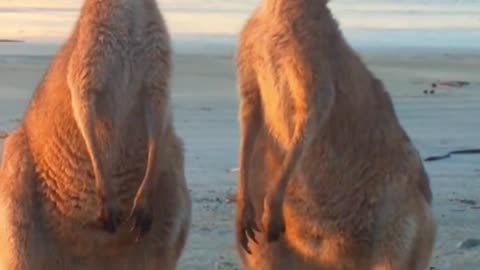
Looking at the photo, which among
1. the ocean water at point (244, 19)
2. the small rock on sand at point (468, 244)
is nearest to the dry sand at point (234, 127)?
the small rock on sand at point (468, 244)

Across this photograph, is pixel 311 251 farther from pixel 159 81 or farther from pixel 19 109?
pixel 19 109

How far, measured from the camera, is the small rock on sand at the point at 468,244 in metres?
6.23

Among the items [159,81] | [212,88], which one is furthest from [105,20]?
[212,88]

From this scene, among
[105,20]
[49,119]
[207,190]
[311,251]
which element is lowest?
[207,190]

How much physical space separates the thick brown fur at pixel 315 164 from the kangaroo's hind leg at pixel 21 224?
0.66 meters

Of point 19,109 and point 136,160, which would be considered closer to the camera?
point 136,160

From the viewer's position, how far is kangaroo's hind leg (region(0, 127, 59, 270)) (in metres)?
4.85

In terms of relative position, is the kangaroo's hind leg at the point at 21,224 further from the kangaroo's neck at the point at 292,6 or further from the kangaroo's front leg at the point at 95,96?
the kangaroo's neck at the point at 292,6

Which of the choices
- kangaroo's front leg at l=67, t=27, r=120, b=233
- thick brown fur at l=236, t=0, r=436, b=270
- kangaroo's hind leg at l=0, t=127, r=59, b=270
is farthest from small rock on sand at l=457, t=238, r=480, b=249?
kangaroo's hind leg at l=0, t=127, r=59, b=270

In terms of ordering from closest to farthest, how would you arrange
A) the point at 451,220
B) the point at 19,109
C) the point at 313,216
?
the point at 313,216
the point at 451,220
the point at 19,109

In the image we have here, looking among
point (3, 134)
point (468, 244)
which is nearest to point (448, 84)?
point (3, 134)

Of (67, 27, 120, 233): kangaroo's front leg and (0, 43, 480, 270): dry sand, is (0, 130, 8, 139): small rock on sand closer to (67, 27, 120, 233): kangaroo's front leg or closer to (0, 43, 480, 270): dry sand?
(0, 43, 480, 270): dry sand

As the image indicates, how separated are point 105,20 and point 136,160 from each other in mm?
490

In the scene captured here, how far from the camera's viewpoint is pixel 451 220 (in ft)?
22.1
